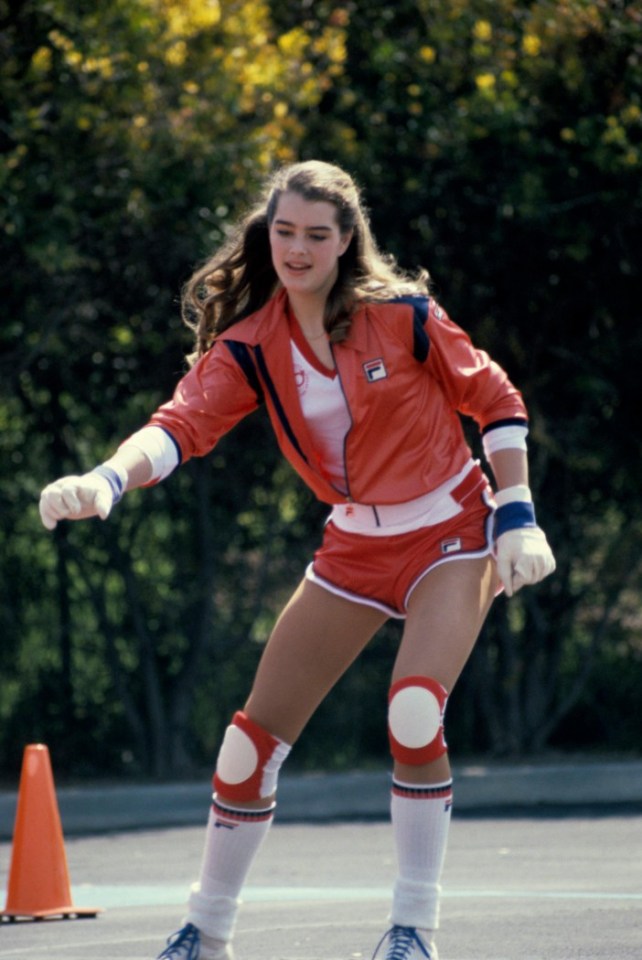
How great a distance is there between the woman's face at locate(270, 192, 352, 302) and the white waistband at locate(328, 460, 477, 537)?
565mm

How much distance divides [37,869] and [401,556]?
251 cm

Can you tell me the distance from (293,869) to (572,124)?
15.6 ft

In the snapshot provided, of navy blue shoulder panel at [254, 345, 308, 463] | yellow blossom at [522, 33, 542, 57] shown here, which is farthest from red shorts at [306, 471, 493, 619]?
yellow blossom at [522, 33, 542, 57]

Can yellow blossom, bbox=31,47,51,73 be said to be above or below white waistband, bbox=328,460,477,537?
above

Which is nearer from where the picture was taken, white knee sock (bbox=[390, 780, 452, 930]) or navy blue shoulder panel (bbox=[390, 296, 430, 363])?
white knee sock (bbox=[390, 780, 452, 930])

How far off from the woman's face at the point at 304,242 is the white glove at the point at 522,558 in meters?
0.79

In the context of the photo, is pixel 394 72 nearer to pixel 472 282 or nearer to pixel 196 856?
pixel 472 282

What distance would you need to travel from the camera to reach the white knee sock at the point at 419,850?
4.14 meters

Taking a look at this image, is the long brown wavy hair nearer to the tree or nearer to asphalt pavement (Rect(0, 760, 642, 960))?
asphalt pavement (Rect(0, 760, 642, 960))

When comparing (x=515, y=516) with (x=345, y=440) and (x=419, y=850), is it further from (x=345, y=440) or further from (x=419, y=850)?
(x=419, y=850)

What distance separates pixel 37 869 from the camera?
6270 millimetres

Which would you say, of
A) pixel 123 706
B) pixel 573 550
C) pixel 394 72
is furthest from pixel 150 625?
pixel 394 72

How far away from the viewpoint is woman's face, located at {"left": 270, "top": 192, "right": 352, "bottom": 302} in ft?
14.3

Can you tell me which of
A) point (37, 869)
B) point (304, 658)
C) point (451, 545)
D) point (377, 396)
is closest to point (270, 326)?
point (377, 396)
